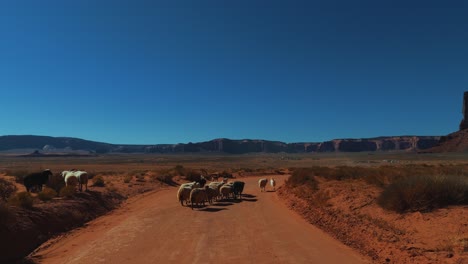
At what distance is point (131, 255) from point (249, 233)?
4.13m

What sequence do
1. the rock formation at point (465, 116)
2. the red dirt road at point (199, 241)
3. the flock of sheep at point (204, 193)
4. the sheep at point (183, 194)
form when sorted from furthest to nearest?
the rock formation at point (465, 116) < the sheep at point (183, 194) < the flock of sheep at point (204, 193) < the red dirt road at point (199, 241)

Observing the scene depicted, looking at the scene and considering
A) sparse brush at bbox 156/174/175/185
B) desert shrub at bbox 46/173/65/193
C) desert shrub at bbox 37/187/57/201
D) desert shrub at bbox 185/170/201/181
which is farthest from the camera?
desert shrub at bbox 185/170/201/181

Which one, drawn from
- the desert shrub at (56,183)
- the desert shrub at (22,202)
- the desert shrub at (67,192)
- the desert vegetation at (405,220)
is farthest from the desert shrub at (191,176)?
the desert shrub at (22,202)

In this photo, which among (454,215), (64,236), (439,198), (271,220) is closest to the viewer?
(454,215)

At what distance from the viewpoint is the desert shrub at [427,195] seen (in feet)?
38.9

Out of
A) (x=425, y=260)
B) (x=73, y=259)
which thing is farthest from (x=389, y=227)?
(x=73, y=259)

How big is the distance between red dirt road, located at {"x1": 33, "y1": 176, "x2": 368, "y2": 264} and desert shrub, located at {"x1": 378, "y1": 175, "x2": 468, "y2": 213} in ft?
9.26

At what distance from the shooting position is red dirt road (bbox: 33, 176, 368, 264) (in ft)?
31.6

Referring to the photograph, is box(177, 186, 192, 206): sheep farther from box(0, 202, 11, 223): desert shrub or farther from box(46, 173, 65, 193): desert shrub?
box(0, 202, 11, 223): desert shrub

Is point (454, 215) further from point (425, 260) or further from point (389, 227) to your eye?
point (425, 260)

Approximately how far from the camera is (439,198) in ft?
39.2

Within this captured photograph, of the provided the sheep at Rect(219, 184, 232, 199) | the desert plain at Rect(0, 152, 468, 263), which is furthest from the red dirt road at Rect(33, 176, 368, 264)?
the sheep at Rect(219, 184, 232, 199)

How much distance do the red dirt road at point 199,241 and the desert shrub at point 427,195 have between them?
2.82 meters

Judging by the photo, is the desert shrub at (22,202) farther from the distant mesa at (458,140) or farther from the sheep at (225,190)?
the distant mesa at (458,140)
